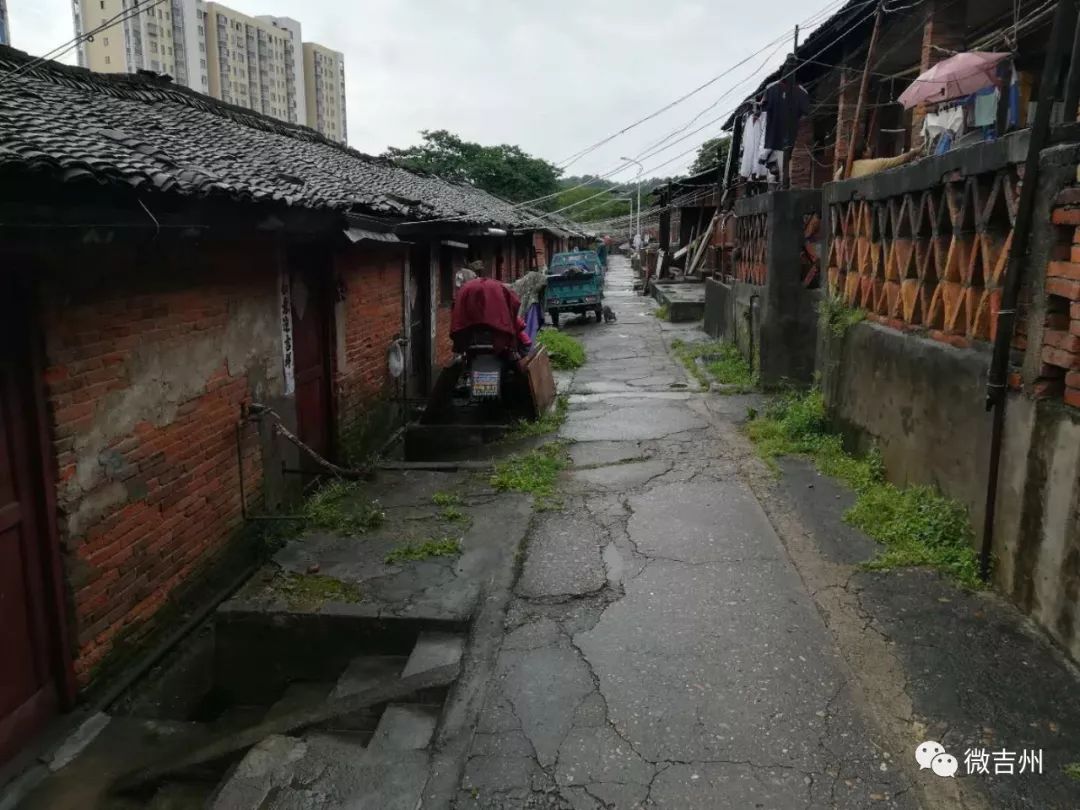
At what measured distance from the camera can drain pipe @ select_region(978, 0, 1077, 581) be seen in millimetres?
4039

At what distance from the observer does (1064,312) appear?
4.08 meters

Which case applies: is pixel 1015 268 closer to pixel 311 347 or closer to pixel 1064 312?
pixel 1064 312

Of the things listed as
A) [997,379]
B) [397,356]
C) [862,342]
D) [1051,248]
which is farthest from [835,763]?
[397,356]

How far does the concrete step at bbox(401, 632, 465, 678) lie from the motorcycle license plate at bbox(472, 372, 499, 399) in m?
4.64

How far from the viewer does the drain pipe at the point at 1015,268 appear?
404 cm

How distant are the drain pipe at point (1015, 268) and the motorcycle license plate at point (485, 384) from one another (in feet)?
17.7

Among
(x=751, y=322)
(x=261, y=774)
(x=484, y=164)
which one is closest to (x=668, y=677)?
(x=261, y=774)

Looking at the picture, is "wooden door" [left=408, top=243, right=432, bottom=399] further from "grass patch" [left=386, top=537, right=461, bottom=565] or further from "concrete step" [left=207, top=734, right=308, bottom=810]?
"concrete step" [left=207, top=734, right=308, bottom=810]

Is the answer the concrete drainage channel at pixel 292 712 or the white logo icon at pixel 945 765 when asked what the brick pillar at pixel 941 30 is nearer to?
the white logo icon at pixel 945 765

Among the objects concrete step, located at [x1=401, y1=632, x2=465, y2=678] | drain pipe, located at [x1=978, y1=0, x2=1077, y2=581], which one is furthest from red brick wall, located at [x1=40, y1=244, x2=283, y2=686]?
drain pipe, located at [x1=978, y1=0, x2=1077, y2=581]

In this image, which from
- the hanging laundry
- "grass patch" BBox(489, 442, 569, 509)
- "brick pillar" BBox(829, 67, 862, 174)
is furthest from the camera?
"brick pillar" BBox(829, 67, 862, 174)

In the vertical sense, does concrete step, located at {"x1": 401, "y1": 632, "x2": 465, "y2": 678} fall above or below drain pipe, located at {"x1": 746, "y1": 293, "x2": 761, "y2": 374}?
below

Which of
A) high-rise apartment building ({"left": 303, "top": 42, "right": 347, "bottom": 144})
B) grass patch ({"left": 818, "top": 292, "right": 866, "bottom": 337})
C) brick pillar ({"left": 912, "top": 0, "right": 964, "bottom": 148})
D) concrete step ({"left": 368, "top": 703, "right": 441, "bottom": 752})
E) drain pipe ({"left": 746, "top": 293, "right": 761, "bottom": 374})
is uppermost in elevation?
high-rise apartment building ({"left": 303, "top": 42, "right": 347, "bottom": 144})

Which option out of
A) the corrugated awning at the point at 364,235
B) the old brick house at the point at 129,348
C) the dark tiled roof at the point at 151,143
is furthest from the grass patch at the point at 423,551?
the corrugated awning at the point at 364,235
